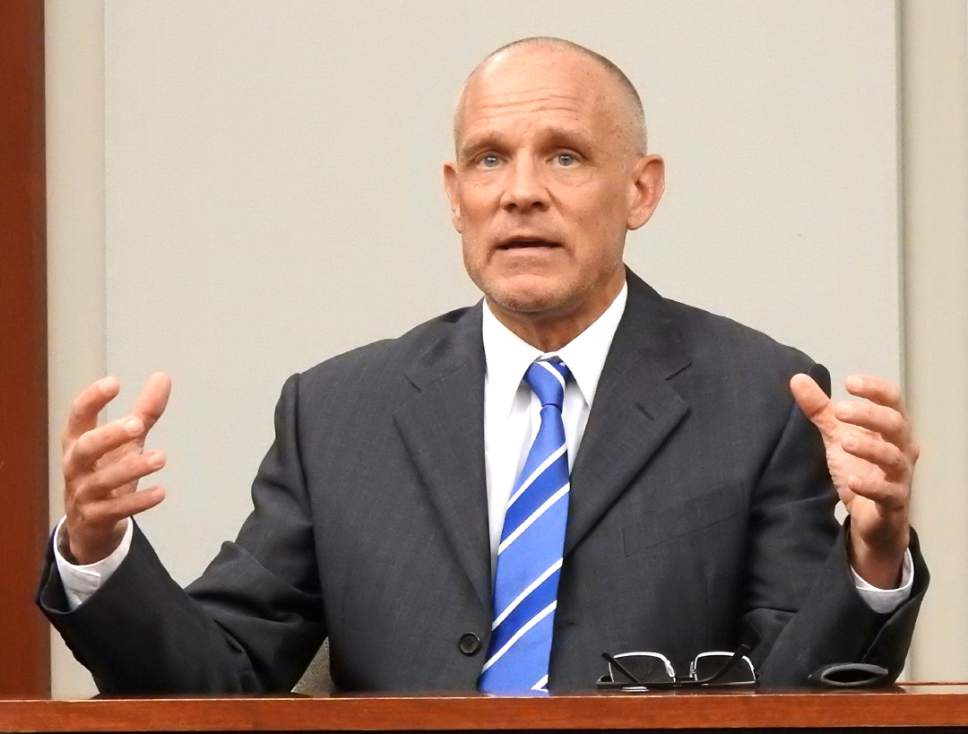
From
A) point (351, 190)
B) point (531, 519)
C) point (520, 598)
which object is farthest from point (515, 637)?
point (351, 190)

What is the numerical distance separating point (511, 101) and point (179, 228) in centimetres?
105

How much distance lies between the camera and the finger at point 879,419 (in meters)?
1.97

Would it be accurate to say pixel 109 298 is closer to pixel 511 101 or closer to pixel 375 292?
pixel 375 292

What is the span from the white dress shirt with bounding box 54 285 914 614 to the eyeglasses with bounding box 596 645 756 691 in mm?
525

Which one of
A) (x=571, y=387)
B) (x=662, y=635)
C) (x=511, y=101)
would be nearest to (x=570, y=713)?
(x=662, y=635)

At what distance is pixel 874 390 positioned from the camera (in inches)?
78.1

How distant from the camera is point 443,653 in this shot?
2.43 metres

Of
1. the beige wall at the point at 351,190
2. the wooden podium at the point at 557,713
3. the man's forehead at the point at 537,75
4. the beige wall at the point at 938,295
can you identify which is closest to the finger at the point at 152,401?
the wooden podium at the point at 557,713

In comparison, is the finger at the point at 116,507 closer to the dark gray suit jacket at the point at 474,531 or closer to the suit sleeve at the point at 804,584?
the dark gray suit jacket at the point at 474,531

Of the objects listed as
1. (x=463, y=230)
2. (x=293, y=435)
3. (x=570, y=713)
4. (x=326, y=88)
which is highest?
(x=326, y=88)

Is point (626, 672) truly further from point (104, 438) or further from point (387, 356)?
point (387, 356)

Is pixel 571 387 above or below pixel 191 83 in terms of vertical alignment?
below

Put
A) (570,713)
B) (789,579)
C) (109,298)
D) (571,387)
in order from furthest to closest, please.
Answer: (109,298)
(571,387)
(789,579)
(570,713)

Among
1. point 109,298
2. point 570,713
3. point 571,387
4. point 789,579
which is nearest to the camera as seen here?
point 570,713
